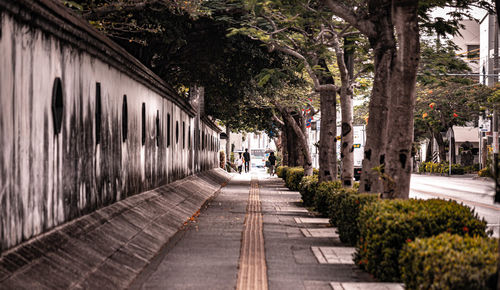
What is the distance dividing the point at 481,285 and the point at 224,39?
58.2 feet

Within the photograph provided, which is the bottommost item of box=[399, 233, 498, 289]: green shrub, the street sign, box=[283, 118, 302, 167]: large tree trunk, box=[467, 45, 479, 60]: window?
box=[399, 233, 498, 289]: green shrub

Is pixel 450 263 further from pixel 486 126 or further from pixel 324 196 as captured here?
pixel 486 126

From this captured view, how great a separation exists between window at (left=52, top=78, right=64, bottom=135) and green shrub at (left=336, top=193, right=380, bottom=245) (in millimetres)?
4823

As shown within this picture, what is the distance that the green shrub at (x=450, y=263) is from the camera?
16.5 feet

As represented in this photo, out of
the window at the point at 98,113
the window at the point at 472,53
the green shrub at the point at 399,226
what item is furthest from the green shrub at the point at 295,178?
the green shrub at the point at 399,226

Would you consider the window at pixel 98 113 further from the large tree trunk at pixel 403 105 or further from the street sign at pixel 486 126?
the street sign at pixel 486 126

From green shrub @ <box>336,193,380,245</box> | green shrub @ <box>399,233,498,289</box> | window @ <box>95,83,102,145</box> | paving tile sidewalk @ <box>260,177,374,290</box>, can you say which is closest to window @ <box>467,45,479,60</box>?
paving tile sidewalk @ <box>260,177,374,290</box>

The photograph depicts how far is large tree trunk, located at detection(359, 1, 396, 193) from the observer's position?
12.4m

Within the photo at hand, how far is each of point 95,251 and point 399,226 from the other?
12.4 ft

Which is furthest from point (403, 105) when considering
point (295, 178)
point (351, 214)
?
point (295, 178)

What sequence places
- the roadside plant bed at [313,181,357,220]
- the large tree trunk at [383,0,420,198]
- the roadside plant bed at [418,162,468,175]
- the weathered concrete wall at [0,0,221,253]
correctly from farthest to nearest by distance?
the roadside plant bed at [418,162,468,175], the roadside plant bed at [313,181,357,220], the large tree trunk at [383,0,420,198], the weathered concrete wall at [0,0,221,253]

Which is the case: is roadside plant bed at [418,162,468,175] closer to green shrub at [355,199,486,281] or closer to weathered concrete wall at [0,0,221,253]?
weathered concrete wall at [0,0,221,253]

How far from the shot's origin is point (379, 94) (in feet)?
42.0

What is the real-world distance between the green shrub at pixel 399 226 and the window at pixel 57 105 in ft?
13.8
